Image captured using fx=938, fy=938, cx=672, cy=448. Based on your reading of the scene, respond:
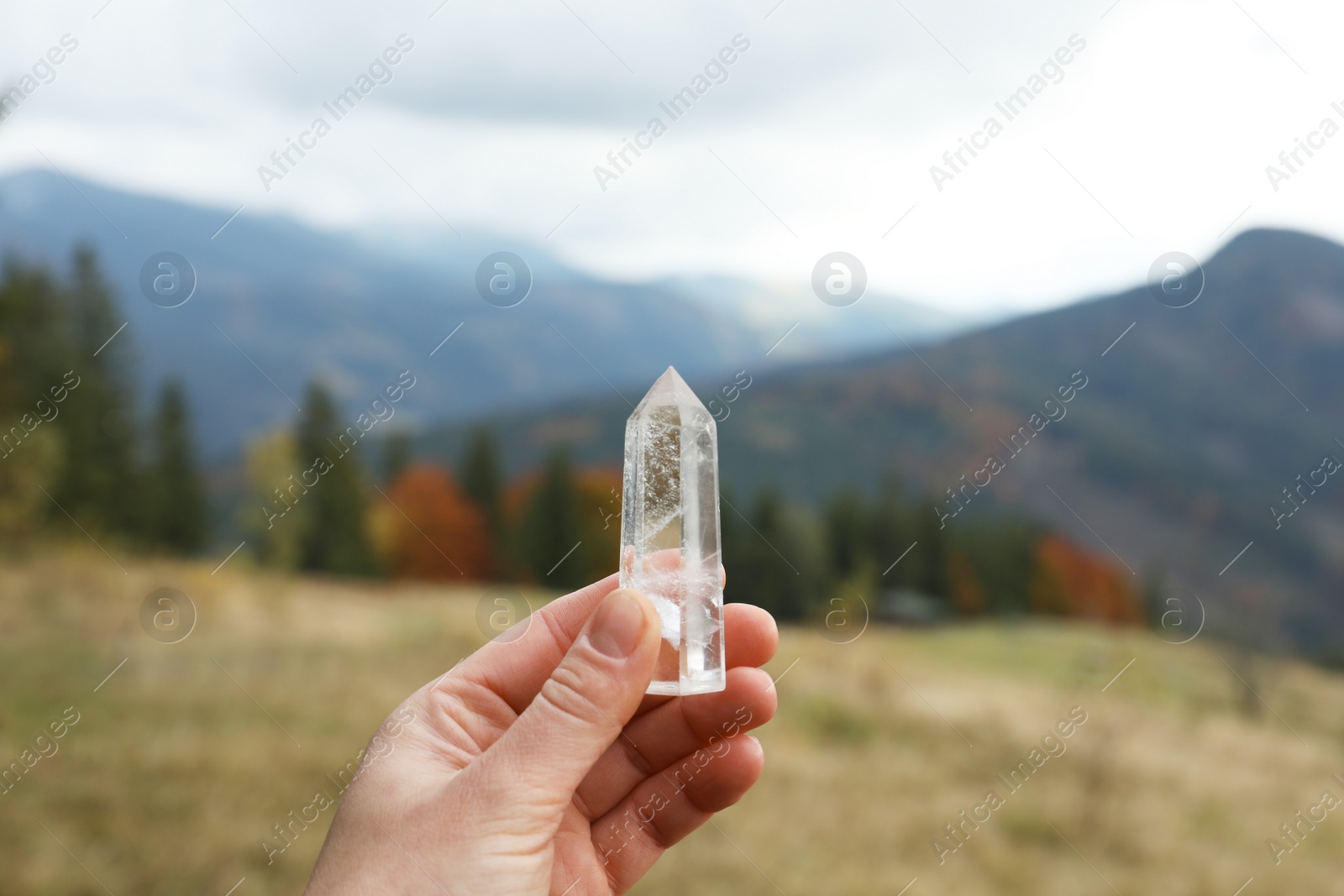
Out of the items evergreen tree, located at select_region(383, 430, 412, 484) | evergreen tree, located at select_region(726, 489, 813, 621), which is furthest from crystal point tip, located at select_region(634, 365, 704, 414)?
evergreen tree, located at select_region(383, 430, 412, 484)

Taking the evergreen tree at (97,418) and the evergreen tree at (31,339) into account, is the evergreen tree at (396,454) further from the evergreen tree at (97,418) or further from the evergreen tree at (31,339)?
the evergreen tree at (31,339)

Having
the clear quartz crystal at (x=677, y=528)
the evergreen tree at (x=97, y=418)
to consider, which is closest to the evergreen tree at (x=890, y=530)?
the evergreen tree at (x=97, y=418)

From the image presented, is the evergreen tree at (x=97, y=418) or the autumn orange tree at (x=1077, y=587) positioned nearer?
the evergreen tree at (x=97, y=418)

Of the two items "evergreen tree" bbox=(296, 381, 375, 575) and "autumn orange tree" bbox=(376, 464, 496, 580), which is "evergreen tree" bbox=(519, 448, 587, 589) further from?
"evergreen tree" bbox=(296, 381, 375, 575)

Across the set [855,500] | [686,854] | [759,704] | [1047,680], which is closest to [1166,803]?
[686,854]

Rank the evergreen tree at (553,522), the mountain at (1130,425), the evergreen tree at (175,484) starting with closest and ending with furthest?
1. the evergreen tree at (175,484)
2. the evergreen tree at (553,522)
3. the mountain at (1130,425)

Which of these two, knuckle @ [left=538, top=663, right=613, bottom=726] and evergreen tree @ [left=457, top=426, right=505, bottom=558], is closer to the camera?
knuckle @ [left=538, top=663, right=613, bottom=726]

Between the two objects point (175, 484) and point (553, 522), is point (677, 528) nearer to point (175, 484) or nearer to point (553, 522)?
point (553, 522)
